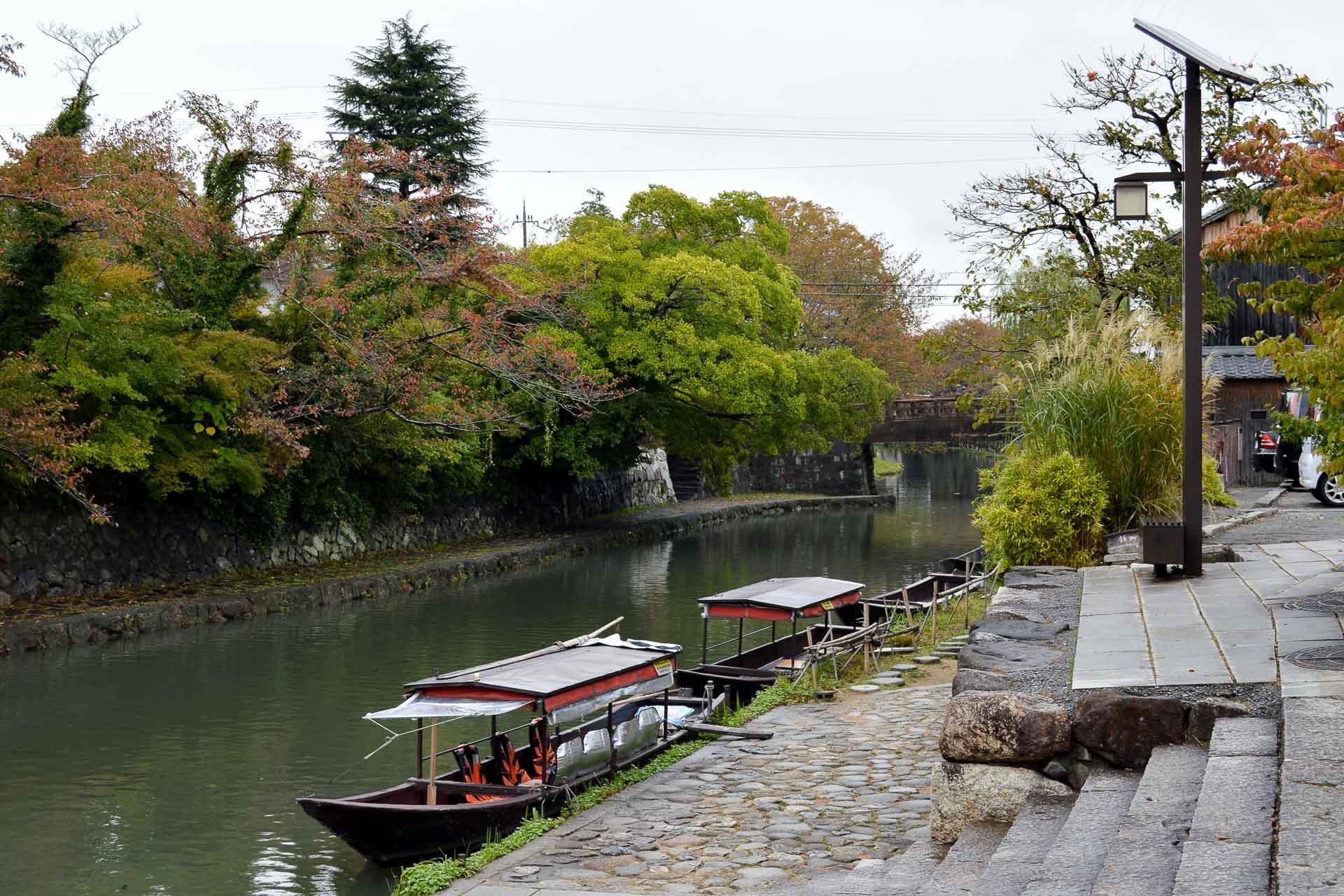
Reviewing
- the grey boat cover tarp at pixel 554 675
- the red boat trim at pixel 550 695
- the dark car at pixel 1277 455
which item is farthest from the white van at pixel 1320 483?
the red boat trim at pixel 550 695

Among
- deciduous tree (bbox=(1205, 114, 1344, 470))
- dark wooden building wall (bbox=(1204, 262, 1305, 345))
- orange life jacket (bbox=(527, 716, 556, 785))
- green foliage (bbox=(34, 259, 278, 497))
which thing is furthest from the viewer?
dark wooden building wall (bbox=(1204, 262, 1305, 345))

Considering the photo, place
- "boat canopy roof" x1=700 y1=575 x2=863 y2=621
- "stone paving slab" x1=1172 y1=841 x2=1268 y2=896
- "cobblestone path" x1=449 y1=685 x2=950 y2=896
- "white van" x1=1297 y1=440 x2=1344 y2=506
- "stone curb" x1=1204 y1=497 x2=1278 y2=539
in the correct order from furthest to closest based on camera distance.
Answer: "white van" x1=1297 y1=440 x2=1344 y2=506 < "boat canopy roof" x1=700 y1=575 x2=863 y2=621 < "stone curb" x1=1204 y1=497 x2=1278 y2=539 < "cobblestone path" x1=449 y1=685 x2=950 y2=896 < "stone paving slab" x1=1172 y1=841 x2=1268 y2=896

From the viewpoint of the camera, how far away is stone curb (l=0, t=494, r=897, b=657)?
585 inches

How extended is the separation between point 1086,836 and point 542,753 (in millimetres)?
5024

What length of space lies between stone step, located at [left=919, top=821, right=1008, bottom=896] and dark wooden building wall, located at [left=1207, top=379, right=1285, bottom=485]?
19.8 m

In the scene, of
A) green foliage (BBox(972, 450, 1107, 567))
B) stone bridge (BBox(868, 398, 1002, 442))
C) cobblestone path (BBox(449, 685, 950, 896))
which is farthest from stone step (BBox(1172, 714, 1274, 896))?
stone bridge (BBox(868, 398, 1002, 442))

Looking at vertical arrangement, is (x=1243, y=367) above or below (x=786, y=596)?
above

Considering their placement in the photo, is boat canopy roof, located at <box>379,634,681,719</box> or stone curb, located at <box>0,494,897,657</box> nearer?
boat canopy roof, located at <box>379,634,681,719</box>

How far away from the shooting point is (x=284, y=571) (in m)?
20.0

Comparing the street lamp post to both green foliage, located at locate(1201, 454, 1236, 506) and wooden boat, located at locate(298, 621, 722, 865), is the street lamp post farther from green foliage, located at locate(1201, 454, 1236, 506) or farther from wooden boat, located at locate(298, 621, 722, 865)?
green foliage, located at locate(1201, 454, 1236, 506)

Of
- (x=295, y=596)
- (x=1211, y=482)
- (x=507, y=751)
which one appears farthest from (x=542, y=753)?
(x=295, y=596)

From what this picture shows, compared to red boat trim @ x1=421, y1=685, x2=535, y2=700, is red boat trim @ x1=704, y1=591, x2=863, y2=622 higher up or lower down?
lower down

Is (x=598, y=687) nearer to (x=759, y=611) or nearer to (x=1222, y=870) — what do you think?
(x=759, y=611)

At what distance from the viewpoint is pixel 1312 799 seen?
369 centimetres
